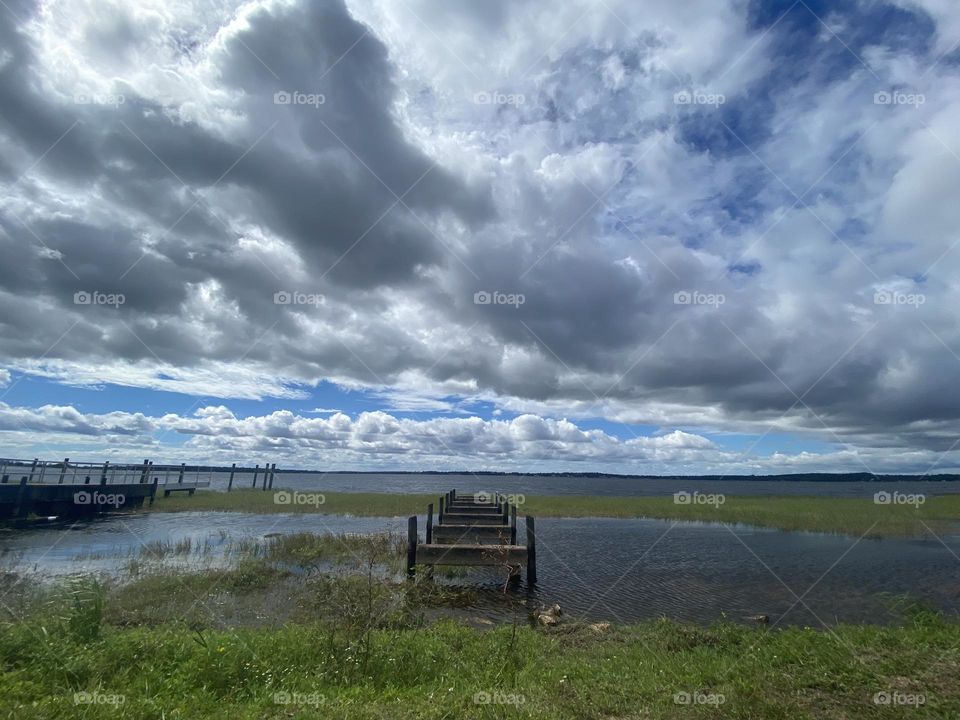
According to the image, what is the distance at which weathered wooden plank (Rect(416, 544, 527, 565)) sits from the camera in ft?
57.0

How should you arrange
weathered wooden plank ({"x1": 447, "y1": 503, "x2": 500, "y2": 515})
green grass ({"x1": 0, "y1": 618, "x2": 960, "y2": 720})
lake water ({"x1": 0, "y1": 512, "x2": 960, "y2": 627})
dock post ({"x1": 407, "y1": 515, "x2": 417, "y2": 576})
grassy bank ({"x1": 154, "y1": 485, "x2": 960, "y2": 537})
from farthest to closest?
grassy bank ({"x1": 154, "y1": 485, "x2": 960, "y2": 537})
weathered wooden plank ({"x1": 447, "y1": 503, "x2": 500, "y2": 515})
dock post ({"x1": 407, "y1": 515, "x2": 417, "y2": 576})
lake water ({"x1": 0, "y1": 512, "x2": 960, "y2": 627})
green grass ({"x1": 0, "y1": 618, "x2": 960, "y2": 720})

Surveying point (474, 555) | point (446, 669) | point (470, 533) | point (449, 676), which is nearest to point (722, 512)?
point (470, 533)

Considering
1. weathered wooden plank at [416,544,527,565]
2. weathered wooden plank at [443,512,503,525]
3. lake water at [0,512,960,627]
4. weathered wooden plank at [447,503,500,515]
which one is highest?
weathered wooden plank at [447,503,500,515]

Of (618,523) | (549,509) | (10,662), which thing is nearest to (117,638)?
(10,662)

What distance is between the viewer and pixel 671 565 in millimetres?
22078

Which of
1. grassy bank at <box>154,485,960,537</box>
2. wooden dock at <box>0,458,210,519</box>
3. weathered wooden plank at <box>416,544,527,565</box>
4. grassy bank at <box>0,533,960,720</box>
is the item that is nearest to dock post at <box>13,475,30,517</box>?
wooden dock at <box>0,458,210,519</box>

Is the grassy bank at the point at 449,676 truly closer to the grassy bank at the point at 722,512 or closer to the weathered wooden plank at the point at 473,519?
the weathered wooden plank at the point at 473,519

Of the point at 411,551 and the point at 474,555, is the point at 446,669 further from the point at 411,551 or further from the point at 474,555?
the point at 411,551

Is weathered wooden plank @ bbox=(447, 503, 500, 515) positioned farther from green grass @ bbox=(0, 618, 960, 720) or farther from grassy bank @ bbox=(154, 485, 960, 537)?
green grass @ bbox=(0, 618, 960, 720)

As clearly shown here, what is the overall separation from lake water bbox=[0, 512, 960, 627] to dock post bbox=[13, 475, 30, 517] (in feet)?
6.35

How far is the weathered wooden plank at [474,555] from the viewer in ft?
57.0

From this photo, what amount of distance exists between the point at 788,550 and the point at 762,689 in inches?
893

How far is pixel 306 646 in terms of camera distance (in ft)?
27.8

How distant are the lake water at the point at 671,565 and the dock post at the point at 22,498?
1935 mm
